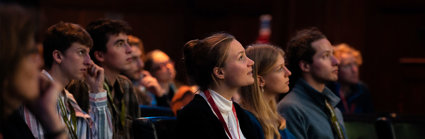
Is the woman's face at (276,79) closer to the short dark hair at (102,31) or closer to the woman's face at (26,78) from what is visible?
the short dark hair at (102,31)

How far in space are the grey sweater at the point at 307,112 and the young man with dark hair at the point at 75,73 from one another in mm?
1059

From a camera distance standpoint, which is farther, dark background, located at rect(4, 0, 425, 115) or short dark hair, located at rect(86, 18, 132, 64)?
dark background, located at rect(4, 0, 425, 115)

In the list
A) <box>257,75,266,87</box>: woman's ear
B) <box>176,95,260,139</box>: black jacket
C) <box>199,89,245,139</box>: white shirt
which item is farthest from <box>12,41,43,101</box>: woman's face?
<box>257,75,266,87</box>: woman's ear

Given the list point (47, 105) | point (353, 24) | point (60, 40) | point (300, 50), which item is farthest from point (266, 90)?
point (353, 24)

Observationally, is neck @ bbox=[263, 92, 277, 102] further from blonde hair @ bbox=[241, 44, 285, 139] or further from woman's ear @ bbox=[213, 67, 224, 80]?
woman's ear @ bbox=[213, 67, 224, 80]

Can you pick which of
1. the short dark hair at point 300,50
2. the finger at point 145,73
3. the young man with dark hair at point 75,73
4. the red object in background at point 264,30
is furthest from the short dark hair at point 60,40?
the red object in background at point 264,30

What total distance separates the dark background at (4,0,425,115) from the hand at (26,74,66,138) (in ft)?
15.1

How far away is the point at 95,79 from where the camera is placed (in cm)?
328

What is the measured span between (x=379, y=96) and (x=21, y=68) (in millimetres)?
6234

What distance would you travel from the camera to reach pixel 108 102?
136 inches

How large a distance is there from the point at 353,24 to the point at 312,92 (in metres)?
3.42

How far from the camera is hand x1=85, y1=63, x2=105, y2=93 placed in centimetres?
327

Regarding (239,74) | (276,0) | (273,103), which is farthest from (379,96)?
(239,74)

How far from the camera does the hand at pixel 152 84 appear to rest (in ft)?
17.7
